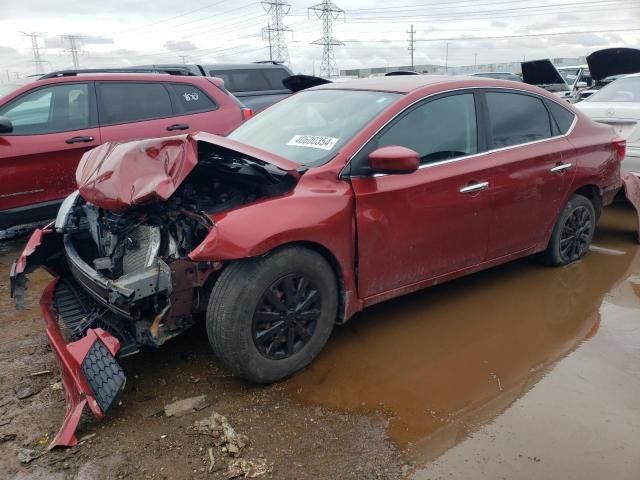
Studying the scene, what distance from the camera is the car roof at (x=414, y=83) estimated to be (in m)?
3.74

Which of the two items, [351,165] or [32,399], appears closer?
[32,399]

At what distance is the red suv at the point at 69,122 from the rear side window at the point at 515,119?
11.6ft

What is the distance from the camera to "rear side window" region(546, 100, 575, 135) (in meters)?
4.46

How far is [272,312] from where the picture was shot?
118 inches

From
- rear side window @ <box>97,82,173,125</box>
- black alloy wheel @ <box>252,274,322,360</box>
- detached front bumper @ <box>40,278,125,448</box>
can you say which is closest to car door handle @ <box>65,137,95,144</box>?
rear side window @ <box>97,82,173,125</box>

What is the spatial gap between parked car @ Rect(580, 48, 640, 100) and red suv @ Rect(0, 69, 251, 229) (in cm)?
655

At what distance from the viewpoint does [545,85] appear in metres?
9.80

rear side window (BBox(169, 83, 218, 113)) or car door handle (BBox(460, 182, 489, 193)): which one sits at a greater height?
rear side window (BBox(169, 83, 218, 113))

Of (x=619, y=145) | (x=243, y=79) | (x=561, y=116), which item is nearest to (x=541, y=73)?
(x=619, y=145)

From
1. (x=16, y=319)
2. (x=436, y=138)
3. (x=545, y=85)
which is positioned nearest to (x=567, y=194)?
(x=436, y=138)

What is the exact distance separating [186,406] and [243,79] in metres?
8.00

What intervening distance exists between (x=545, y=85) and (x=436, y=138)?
23.9ft

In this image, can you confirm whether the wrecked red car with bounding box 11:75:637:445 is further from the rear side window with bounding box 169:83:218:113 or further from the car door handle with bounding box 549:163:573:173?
the rear side window with bounding box 169:83:218:113

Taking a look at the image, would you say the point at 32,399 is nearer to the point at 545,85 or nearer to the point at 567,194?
the point at 567,194
